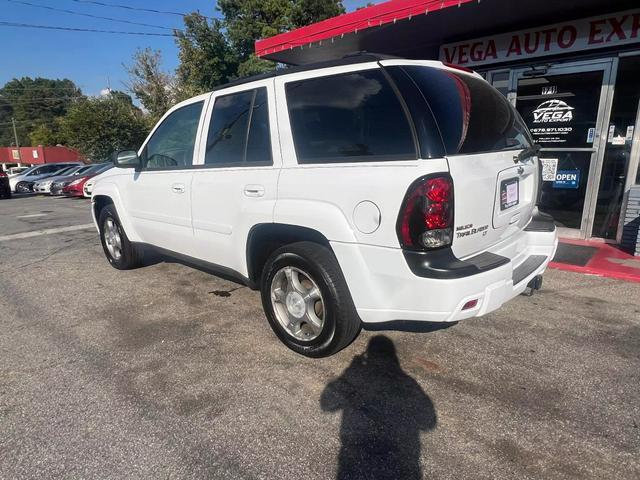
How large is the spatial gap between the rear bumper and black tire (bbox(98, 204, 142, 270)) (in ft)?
11.1

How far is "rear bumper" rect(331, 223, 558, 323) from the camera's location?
2.20 meters

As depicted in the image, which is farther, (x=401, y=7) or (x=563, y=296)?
(x=401, y=7)

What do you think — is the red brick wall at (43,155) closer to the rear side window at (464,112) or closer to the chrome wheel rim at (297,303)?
the chrome wheel rim at (297,303)

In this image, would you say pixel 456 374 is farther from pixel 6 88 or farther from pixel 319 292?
pixel 6 88

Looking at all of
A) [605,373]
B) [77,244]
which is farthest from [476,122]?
[77,244]

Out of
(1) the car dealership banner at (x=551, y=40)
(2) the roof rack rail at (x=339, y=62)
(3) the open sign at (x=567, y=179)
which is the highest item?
(1) the car dealership banner at (x=551, y=40)

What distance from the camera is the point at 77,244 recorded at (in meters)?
7.05

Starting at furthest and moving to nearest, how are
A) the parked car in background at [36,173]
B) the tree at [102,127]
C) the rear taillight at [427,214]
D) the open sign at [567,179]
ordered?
the tree at [102,127]
the parked car in background at [36,173]
the open sign at [567,179]
the rear taillight at [427,214]

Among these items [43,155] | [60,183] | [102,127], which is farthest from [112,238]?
[43,155]

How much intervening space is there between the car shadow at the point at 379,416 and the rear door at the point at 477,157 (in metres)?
0.94

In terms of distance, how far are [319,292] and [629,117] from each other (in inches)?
228

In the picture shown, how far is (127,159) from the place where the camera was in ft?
14.1

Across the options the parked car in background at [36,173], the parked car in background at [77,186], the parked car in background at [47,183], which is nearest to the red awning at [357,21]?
the parked car in background at [77,186]

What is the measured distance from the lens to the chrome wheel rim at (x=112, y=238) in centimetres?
502
